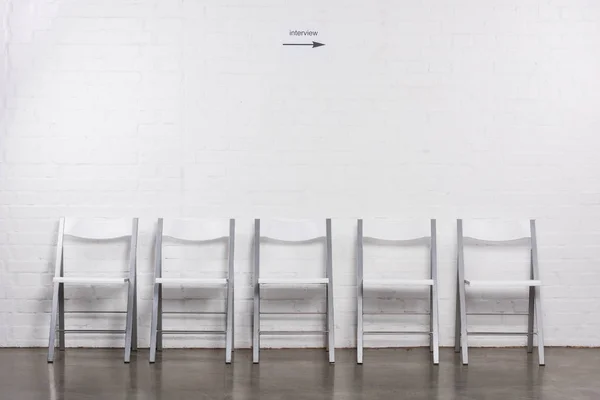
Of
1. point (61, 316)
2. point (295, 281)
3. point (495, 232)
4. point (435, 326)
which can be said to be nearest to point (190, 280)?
point (295, 281)

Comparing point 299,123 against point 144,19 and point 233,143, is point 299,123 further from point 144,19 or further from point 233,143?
point 144,19

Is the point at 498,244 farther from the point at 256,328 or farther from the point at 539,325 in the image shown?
the point at 256,328

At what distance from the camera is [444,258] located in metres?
4.94

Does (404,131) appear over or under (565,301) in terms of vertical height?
over

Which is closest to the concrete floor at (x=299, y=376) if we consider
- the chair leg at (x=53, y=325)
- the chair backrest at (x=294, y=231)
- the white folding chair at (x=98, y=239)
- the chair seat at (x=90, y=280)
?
the chair leg at (x=53, y=325)

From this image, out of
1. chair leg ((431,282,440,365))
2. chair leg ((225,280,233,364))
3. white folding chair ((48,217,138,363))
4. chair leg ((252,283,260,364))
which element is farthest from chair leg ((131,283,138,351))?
chair leg ((431,282,440,365))

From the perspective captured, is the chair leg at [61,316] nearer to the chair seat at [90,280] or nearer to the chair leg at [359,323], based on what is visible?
the chair seat at [90,280]

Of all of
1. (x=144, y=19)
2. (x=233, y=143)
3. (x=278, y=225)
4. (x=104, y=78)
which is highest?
(x=144, y=19)

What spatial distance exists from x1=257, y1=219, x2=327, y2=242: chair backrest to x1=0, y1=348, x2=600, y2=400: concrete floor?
2.51 ft

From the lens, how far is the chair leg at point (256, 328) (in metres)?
4.50

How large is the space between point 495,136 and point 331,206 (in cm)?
123

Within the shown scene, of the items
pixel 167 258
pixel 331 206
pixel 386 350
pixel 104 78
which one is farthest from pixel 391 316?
pixel 104 78

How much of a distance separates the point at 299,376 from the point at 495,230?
171 cm

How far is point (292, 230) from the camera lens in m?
4.81
